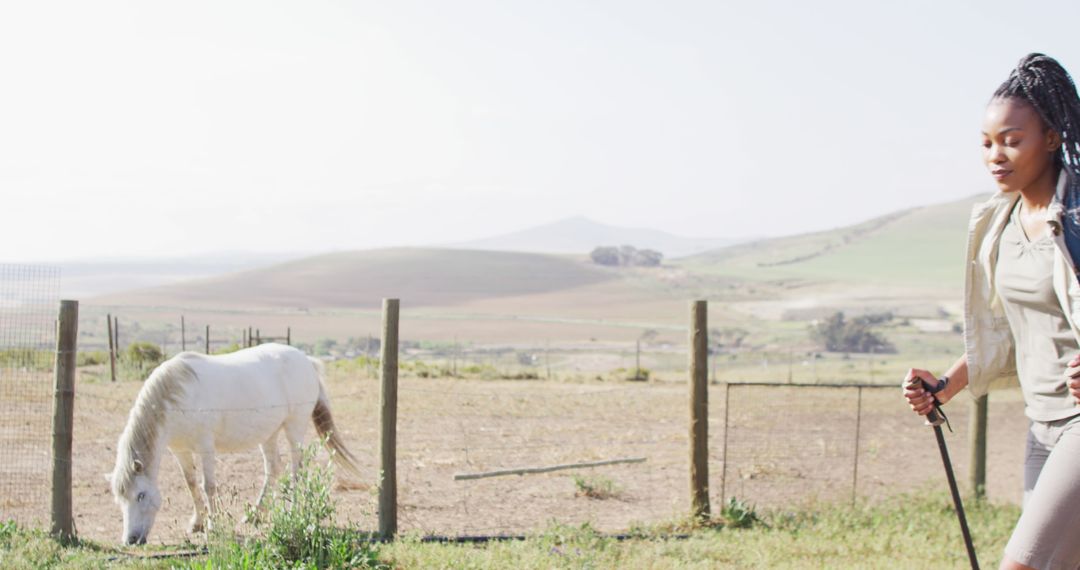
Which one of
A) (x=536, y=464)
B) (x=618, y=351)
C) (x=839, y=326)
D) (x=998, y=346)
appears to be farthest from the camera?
(x=839, y=326)

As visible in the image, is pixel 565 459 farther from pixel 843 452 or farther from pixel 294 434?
pixel 843 452

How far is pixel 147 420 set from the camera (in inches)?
258

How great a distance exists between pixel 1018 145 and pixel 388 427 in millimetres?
4611

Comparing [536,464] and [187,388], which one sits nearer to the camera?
[187,388]

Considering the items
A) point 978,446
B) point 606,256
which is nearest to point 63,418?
point 978,446

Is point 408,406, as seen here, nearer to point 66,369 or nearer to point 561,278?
point 66,369

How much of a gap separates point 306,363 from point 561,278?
109980mm

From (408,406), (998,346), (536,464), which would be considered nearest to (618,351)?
(408,406)

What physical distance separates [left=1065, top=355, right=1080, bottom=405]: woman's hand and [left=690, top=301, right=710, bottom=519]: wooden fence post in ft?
15.0

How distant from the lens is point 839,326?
201ft

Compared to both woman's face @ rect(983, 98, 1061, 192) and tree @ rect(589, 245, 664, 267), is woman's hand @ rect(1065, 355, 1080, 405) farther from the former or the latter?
tree @ rect(589, 245, 664, 267)

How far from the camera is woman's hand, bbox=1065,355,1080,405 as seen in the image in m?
2.54

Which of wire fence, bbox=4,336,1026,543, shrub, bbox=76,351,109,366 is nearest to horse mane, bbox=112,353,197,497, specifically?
wire fence, bbox=4,336,1026,543

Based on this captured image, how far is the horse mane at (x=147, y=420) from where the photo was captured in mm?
6371
